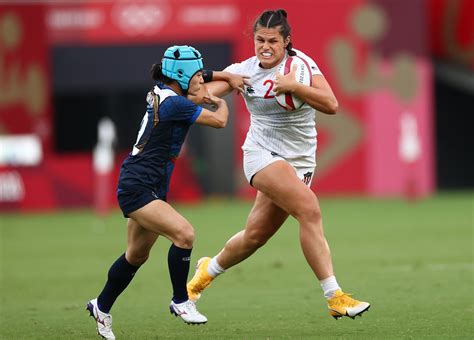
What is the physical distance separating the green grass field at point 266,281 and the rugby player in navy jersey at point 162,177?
405mm

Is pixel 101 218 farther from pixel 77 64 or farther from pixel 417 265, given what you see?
pixel 417 265

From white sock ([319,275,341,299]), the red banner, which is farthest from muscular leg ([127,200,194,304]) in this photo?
the red banner

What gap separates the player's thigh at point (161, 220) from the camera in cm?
859

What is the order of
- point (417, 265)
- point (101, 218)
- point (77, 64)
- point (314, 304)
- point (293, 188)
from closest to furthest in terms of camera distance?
point (293, 188), point (314, 304), point (417, 265), point (101, 218), point (77, 64)

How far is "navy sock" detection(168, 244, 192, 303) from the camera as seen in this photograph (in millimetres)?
8750

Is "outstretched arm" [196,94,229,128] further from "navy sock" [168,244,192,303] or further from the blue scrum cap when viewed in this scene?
"navy sock" [168,244,192,303]

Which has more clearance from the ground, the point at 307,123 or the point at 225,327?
the point at 307,123

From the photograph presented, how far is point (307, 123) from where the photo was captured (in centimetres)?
941

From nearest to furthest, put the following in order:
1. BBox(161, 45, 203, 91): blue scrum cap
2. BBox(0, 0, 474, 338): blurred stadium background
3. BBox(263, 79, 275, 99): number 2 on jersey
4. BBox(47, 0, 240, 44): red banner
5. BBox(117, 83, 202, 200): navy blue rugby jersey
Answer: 1. BBox(117, 83, 202, 200): navy blue rugby jersey
2. BBox(161, 45, 203, 91): blue scrum cap
3. BBox(263, 79, 275, 99): number 2 on jersey
4. BBox(0, 0, 474, 338): blurred stadium background
5. BBox(47, 0, 240, 44): red banner

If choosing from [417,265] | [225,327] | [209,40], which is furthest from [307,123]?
[209,40]

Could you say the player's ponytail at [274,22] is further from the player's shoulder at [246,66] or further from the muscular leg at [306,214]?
the muscular leg at [306,214]

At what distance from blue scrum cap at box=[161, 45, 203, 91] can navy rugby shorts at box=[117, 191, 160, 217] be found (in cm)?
93

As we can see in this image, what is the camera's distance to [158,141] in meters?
8.79

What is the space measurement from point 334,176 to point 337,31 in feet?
11.3
